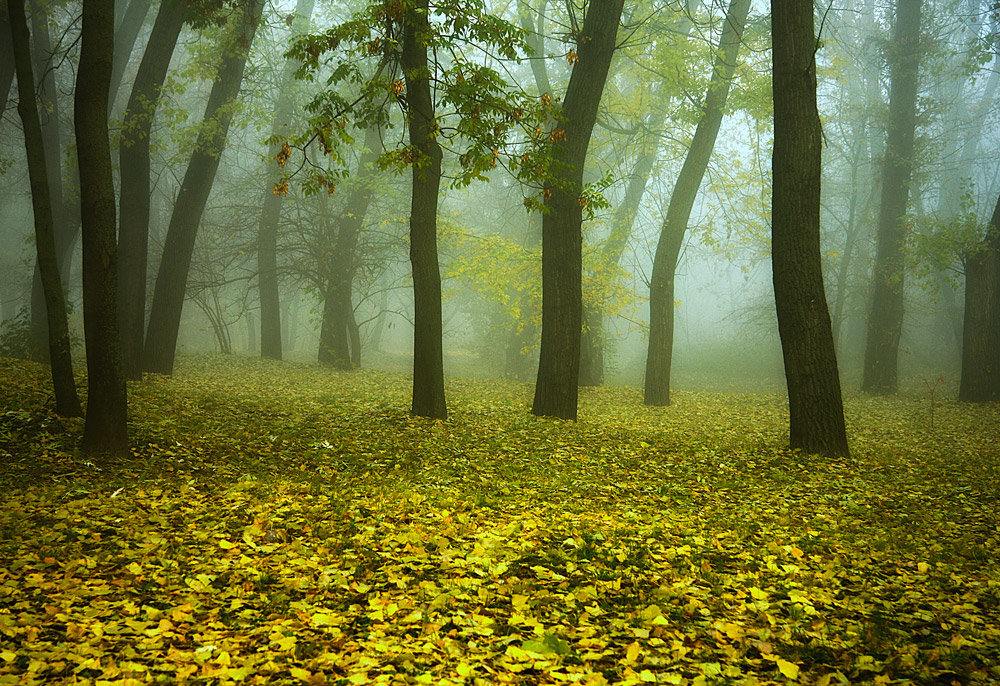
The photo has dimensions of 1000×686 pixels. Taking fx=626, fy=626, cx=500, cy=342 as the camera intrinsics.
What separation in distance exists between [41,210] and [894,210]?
18.3 meters

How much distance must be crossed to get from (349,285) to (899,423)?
1290cm

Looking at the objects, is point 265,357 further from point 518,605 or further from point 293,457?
point 518,605

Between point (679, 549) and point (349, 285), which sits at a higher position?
point (349, 285)

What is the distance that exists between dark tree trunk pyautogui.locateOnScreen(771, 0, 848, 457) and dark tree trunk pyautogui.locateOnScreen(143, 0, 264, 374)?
33.2 feet

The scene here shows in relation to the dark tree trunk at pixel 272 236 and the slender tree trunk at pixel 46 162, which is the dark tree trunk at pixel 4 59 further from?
the dark tree trunk at pixel 272 236

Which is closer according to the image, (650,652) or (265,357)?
(650,652)

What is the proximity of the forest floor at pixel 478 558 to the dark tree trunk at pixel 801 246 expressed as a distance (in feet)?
1.85

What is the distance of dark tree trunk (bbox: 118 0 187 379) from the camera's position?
34.8ft

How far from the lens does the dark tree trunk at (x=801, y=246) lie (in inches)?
271

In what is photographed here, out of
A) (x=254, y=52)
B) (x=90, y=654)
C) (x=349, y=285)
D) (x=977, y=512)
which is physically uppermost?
(x=254, y=52)

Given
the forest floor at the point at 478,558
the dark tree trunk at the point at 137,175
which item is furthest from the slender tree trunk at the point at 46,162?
the forest floor at the point at 478,558

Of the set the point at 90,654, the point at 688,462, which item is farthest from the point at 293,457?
the point at 688,462

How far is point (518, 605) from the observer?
341 cm

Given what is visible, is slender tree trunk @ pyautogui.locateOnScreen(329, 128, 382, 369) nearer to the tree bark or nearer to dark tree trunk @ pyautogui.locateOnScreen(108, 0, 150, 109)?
the tree bark
